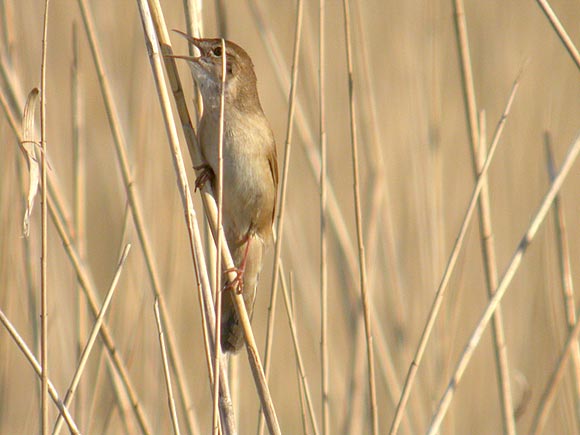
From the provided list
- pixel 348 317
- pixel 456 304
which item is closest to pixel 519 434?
pixel 348 317

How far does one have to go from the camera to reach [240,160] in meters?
2.35

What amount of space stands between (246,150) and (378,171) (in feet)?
1.72

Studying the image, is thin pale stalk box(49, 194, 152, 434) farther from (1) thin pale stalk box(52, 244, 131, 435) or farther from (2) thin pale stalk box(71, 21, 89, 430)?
(2) thin pale stalk box(71, 21, 89, 430)

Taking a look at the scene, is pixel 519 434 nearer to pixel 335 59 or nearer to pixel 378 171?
pixel 378 171

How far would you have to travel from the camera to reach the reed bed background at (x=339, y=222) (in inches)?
98.6

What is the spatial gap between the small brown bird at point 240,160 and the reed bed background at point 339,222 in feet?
0.35

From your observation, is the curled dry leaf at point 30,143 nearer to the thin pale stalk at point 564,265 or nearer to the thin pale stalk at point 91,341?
the thin pale stalk at point 91,341

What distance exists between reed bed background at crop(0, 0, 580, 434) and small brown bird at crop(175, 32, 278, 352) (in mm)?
107

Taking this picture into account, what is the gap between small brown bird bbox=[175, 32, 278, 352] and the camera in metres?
2.21

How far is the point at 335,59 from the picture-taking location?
4.74 m

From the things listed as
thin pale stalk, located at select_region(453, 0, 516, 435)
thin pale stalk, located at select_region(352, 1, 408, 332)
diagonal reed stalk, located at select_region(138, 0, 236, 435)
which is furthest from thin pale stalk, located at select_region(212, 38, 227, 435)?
thin pale stalk, located at select_region(352, 1, 408, 332)

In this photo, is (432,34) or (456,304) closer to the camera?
(456,304)

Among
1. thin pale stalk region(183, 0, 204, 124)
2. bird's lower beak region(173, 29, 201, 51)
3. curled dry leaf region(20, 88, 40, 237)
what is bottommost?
curled dry leaf region(20, 88, 40, 237)

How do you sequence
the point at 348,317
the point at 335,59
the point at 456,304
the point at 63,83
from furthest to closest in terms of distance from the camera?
the point at 335,59 → the point at 63,83 → the point at 348,317 → the point at 456,304
